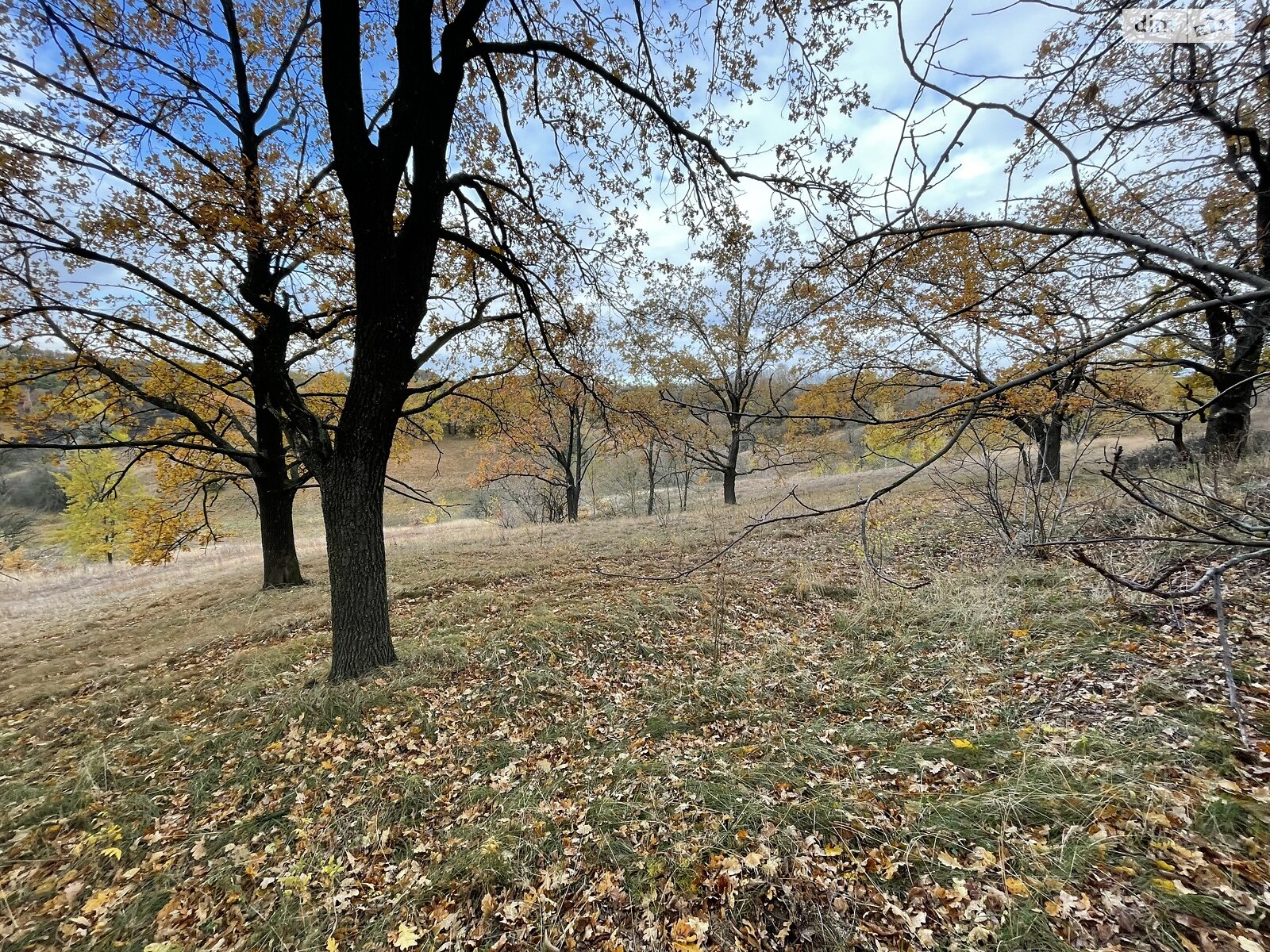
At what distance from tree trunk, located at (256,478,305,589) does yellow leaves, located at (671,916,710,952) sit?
371 inches

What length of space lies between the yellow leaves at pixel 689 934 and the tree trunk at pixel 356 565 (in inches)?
149

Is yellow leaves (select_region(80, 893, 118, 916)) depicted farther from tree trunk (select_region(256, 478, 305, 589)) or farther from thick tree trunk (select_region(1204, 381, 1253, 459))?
thick tree trunk (select_region(1204, 381, 1253, 459))

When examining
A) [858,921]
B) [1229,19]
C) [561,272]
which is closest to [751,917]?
[858,921]

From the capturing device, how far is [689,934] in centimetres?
226

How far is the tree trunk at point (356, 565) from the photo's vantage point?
14.9ft

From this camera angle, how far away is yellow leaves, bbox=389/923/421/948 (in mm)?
2375

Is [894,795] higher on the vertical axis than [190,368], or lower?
lower

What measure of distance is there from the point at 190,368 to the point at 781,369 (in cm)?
1620

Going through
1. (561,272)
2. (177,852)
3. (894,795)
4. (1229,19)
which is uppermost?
(561,272)

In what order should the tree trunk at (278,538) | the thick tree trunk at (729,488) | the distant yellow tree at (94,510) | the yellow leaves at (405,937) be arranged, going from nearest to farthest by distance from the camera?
the yellow leaves at (405,937) → the tree trunk at (278,538) → the thick tree trunk at (729,488) → the distant yellow tree at (94,510)

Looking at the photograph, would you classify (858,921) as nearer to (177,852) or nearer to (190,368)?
(177,852)

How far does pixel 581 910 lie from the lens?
2.46m

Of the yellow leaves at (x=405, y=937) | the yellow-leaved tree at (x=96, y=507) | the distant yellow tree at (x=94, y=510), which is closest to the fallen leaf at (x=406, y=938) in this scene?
the yellow leaves at (x=405, y=937)

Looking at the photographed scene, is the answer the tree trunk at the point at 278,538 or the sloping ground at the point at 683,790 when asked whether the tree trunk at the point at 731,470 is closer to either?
the sloping ground at the point at 683,790
